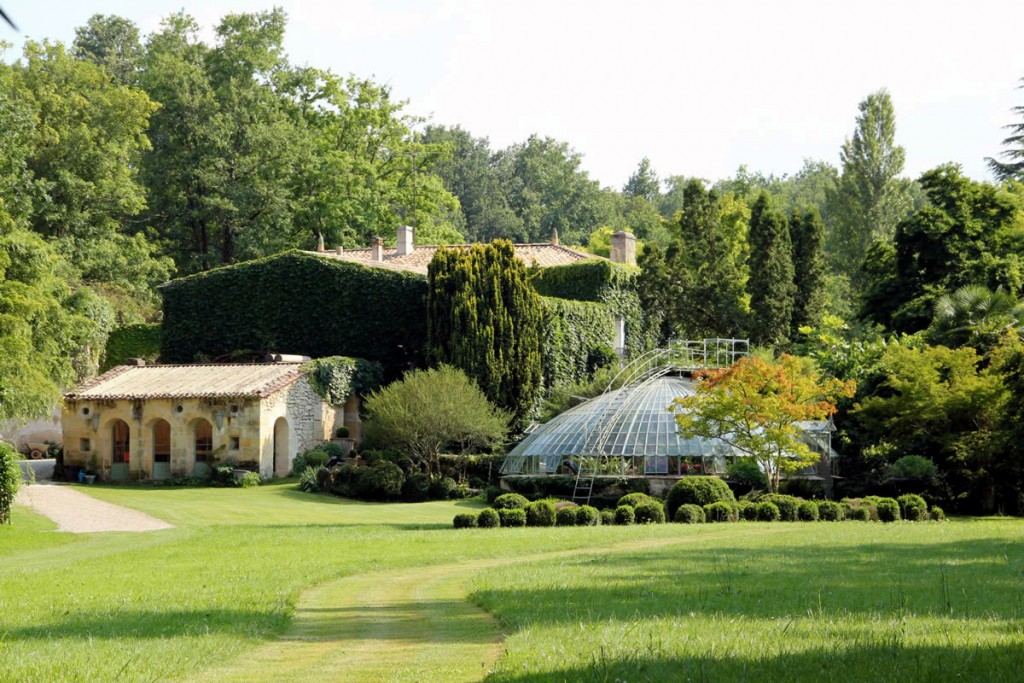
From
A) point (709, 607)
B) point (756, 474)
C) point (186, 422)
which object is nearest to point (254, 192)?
point (186, 422)

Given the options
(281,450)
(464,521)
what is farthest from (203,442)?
(464,521)

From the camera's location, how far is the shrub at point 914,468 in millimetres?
37062

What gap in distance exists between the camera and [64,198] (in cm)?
5838

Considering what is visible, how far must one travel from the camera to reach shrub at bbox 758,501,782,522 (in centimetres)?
3170

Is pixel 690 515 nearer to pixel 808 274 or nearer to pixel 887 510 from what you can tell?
pixel 887 510

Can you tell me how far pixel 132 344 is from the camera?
5503 centimetres

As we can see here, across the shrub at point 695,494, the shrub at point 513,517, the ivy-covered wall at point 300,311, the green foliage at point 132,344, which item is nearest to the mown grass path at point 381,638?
the shrub at point 513,517

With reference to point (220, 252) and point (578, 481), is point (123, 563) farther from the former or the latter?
point (220, 252)

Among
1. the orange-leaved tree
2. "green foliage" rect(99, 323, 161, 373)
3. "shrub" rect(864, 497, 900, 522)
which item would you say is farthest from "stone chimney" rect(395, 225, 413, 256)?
"shrub" rect(864, 497, 900, 522)

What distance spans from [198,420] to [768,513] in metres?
22.8

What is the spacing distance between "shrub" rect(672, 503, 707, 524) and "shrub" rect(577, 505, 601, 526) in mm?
2047

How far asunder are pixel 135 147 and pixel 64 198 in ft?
23.5

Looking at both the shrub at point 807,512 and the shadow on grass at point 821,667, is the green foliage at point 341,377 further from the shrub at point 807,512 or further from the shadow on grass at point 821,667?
the shadow on grass at point 821,667

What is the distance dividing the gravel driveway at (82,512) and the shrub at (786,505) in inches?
613
